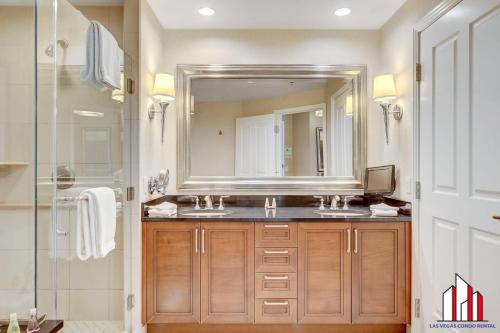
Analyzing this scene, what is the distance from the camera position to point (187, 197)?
2.87 metres

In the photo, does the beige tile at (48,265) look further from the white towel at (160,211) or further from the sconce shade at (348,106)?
the sconce shade at (348,106)

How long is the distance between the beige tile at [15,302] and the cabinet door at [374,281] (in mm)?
2153

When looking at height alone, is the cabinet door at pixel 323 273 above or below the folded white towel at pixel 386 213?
below

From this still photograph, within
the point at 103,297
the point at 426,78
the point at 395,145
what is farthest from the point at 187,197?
the point at 426,78

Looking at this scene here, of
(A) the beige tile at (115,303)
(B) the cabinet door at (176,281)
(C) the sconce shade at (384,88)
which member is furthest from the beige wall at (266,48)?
(A) the beige tile at (115,303)

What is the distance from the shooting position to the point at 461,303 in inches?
72.5

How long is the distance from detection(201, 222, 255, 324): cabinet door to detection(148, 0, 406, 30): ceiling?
1623 mm

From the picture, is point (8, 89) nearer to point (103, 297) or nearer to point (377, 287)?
point (103, 297)

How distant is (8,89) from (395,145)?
281 centimetres

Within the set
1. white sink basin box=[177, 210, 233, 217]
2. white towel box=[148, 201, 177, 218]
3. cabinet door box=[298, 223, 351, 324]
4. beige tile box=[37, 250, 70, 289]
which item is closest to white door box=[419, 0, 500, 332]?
cabinet door box=[298, 223, 351, 324]

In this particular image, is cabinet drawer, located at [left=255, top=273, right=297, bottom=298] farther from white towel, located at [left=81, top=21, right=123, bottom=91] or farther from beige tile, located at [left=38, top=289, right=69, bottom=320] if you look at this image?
white towel, located at [left=81, top=21, right=123, bottom=91]

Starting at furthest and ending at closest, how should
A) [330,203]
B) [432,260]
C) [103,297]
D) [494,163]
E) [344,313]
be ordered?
[330,203]
[103,297]
[344,313]
[432,260]
[494,163]

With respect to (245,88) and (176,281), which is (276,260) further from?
(245,88)

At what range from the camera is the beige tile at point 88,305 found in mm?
2434
